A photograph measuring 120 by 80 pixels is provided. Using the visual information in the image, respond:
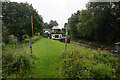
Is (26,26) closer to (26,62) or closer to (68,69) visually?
(26,62)

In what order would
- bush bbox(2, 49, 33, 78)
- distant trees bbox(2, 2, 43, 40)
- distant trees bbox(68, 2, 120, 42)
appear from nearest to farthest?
bush bbox(2, 49, 33, 78)
distant trees bbox(68, 2, 120, 42)
distant trees bbox(2, 2, 43, 40)

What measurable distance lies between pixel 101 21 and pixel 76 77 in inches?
414

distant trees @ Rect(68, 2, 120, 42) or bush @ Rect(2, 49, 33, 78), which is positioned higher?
distant trees @ Rect(68, 2, 120, 42)

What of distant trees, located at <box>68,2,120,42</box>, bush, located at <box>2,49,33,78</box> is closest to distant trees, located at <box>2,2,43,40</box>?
bush, located at <box>2,49,33,78</box>

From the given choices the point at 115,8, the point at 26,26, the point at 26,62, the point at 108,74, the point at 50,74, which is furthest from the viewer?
the point at 26,26

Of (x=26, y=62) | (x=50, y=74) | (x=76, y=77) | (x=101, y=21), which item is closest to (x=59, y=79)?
(x=50, y=74)

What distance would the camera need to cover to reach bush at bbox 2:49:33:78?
298 centimetres

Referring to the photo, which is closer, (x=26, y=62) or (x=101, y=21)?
(x=26, y=62)

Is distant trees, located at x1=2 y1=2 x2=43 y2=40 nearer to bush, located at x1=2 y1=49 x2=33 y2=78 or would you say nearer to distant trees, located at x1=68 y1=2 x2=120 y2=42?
bush, located at x1=2 y1=49 x2=33 y2=78

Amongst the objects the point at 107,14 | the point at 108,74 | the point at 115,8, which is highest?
the point at 115,8

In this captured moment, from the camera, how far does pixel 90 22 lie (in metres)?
11.3

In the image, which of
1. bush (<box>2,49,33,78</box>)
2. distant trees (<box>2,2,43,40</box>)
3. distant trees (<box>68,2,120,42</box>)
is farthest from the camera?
distant trees (<box>2,2,43,40</box>)

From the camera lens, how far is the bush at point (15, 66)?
118 inches

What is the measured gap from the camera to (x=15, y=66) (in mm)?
3322
